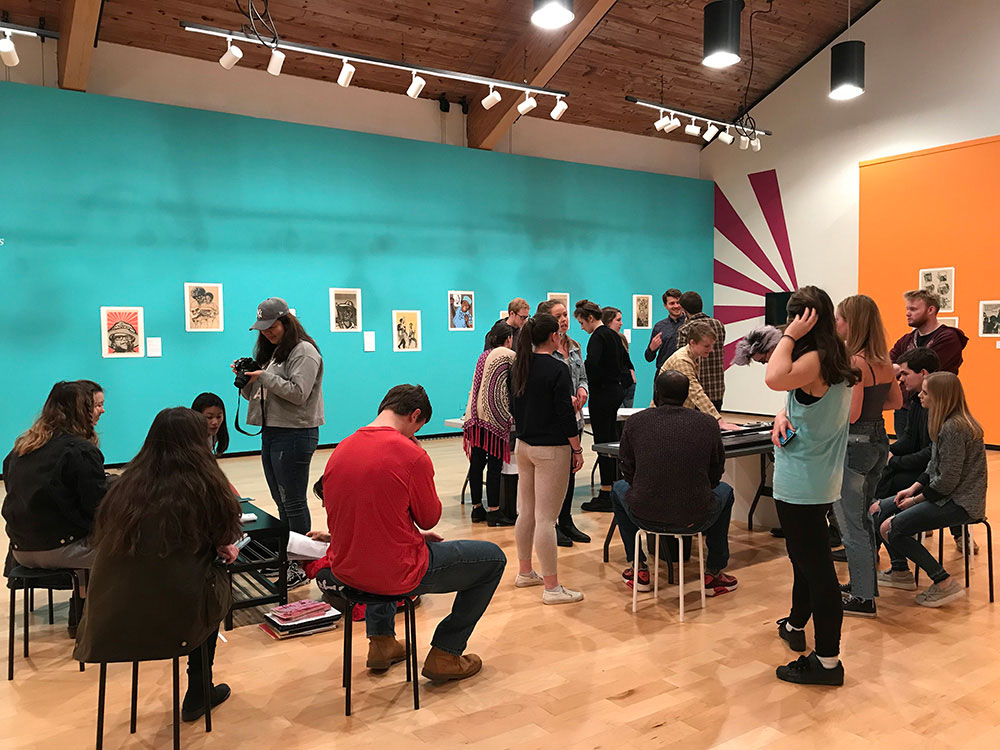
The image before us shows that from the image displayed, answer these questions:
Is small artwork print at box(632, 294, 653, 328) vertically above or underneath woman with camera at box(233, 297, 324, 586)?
above

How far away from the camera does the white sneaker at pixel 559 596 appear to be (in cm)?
422

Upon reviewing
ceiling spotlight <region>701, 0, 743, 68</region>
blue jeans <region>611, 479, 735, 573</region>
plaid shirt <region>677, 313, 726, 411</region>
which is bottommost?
blue jeans <region>611, 479, 735, 573</region>

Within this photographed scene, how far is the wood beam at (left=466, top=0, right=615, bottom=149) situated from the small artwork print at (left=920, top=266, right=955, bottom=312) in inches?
199

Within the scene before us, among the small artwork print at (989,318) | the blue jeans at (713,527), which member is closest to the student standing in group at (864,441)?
the blue jeans at (713,527)

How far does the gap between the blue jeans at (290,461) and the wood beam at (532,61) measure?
6115mm

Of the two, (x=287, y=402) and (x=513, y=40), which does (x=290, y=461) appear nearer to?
(x=287, y=402)

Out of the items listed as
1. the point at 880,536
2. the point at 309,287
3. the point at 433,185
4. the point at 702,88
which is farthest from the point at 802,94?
the point at 880,536

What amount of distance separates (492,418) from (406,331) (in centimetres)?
475

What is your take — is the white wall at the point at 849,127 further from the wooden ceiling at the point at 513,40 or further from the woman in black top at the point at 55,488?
the woman in black top at the point at 55,488

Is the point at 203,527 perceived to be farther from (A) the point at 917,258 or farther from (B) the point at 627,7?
(A) the point at 917,258

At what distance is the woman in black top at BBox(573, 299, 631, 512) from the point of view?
239 inches

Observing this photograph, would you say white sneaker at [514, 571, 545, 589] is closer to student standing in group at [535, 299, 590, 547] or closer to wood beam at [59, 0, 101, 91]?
student standing in group at [535, 299, 590, 547]

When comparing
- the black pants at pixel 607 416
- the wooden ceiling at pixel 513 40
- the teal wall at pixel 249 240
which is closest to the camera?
the black pants at pixel 607 416

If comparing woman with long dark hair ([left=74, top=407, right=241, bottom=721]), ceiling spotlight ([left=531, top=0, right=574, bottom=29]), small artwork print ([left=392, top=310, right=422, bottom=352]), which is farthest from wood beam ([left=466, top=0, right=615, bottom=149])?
woman with long dark hair ([left=74, top=407, right=241, bottom=721])
